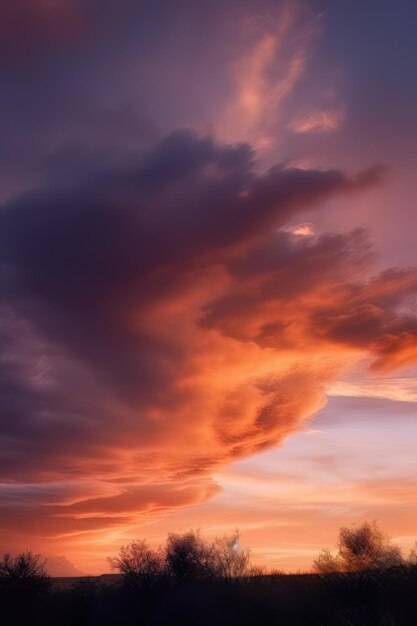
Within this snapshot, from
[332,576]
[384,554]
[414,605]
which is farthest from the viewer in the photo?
[384,554]

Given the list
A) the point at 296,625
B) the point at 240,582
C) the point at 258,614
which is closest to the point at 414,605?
the point at 296,625

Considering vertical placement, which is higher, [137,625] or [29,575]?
[29,575]

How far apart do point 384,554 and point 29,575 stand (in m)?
42.0

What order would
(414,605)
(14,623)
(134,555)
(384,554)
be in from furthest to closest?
(384,554), (134,555), (14,623), (414,605)

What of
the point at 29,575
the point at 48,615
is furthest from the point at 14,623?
the point at 29,575

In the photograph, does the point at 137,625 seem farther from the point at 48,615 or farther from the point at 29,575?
the point at 29,575

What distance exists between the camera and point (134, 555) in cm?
7269

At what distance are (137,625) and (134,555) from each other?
690 inches

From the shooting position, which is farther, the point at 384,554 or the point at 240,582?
the point at 384,554

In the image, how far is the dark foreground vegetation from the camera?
4409 cm

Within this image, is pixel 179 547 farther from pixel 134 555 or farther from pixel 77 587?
pixel 77 587

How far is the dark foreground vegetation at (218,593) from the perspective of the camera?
44.1 meters

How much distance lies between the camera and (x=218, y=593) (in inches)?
2109

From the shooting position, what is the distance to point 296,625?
46.0 meters
